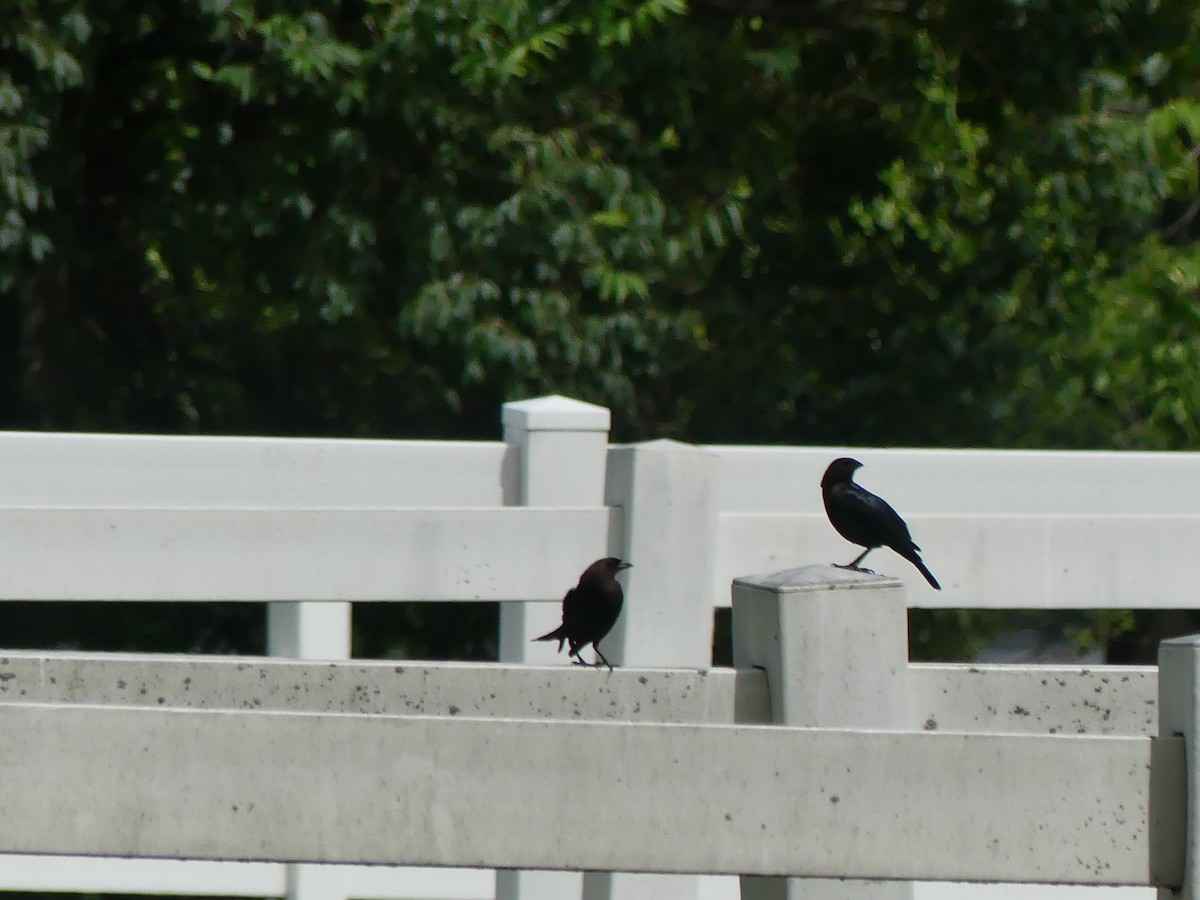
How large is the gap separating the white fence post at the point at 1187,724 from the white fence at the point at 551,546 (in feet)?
1.15

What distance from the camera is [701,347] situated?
30.1ft

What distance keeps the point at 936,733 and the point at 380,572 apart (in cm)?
175

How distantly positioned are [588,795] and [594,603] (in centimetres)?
139

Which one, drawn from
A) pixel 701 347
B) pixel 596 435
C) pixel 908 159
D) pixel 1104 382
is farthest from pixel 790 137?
pixel 596 435

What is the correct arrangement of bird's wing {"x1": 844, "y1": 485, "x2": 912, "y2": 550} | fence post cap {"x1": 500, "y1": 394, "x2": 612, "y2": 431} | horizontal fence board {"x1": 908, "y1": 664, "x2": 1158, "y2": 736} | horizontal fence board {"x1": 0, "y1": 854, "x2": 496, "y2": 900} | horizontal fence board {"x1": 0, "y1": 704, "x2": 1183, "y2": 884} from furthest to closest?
horizontal fence board {"x1": 0, "y1": 854, "x2": 496, "y2": 900} → fence post cap {"x1": 500, "y1": 394, "x2": 612, "y2": 431} → bird's wing {"x1": 844, "y1": 485, "x2": 912, "y2": 550} → horizontal fence board {"x1": 908, "y1": 664, "x2": 1158, "y2": 736} → horizontal fence board {"x1": 0, "y1": 704, "x2": 1183, "y2": 884}

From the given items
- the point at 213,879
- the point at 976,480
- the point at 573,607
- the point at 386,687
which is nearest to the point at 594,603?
the point at 573,607

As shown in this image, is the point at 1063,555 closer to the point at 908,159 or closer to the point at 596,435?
the point at 596,435

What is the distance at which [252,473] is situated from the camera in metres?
3.84

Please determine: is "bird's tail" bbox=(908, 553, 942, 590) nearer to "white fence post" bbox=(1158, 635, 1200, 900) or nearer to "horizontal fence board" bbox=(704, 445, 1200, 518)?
"horizontal fence board" bbox=(704, 445, 1200, 518)

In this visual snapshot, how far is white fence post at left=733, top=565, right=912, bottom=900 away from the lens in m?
2.12

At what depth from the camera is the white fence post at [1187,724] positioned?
185 cm

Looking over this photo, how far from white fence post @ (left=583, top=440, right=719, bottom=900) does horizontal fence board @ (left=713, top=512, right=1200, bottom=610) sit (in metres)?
0.12

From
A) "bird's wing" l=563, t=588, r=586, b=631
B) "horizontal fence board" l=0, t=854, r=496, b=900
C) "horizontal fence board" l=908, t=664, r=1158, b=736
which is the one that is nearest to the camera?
"horizontal fence board" l=908, t=664, r=1158, b=736

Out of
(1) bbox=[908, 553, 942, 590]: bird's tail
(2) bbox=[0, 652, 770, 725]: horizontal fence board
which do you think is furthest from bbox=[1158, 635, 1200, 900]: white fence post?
(1) bbox=[908, 553, 942, 590]: bird's tail
